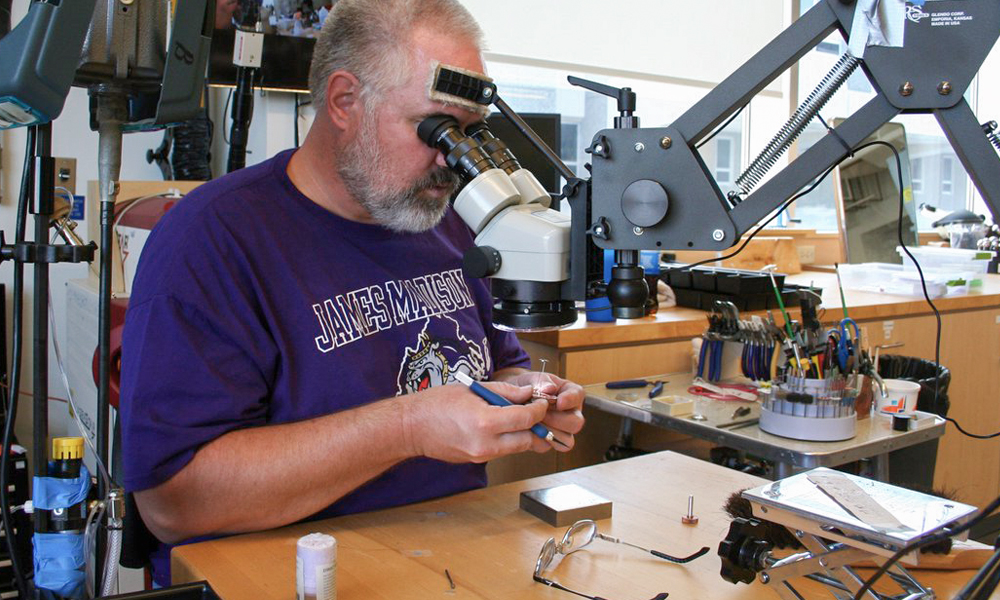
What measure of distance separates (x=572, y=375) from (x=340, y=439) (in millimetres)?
1040

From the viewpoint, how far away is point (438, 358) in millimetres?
1291

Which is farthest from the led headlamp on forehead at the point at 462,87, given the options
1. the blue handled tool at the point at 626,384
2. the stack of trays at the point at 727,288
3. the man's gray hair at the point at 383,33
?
the stack of trays at the point at 727,288

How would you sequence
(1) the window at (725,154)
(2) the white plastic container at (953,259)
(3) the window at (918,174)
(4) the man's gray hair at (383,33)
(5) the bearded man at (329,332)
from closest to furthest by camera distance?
(5) the bearded man at (329,332) < (4) the man's gray hair at (383,33) < (2) the white plastic container at (953,259) < (1) the window at (725,154) < (3) the window at (918,174)

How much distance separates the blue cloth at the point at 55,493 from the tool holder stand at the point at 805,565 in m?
0.71

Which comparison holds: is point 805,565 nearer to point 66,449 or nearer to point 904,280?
point 66,449

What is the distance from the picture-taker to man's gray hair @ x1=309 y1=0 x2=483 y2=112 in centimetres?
114

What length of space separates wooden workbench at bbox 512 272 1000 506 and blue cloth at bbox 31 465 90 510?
118cm

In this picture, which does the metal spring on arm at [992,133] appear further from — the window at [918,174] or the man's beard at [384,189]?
the window at [918,174]

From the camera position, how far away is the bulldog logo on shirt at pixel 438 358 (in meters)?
1.25

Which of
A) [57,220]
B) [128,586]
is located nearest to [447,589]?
[57,220]

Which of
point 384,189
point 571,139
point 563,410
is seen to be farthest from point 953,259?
point 384,189

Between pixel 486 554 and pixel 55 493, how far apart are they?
19.3 inches

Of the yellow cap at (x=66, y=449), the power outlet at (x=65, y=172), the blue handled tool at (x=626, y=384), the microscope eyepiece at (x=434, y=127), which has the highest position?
the microscope eyepiece at (x=434, y=127)

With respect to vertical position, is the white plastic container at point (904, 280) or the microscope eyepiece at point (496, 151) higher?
the microscope eyepiece at point (496, 151)
